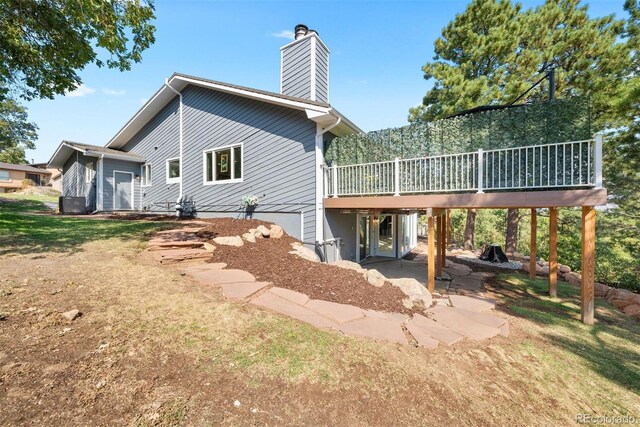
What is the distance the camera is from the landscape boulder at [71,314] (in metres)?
2.71

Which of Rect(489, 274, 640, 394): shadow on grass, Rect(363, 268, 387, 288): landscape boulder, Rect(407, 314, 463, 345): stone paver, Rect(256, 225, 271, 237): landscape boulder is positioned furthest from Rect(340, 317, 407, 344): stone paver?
Rect(256, 225, 271, 237): landscape boulder

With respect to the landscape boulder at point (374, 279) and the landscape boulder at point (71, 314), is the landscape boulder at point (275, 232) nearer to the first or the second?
the landscape boulder at point (374, 279)

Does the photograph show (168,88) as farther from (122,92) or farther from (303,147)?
(303,147)

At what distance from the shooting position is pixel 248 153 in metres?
9.14

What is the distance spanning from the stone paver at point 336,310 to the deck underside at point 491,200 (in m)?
3.43

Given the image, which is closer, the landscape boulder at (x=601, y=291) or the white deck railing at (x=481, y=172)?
the white deck railing at (x=481, y=172)

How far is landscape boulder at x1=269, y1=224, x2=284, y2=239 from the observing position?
7700 millimetres

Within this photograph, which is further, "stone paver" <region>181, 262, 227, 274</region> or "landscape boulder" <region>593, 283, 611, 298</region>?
"landscape boulder" <region>593, 283, 611, 298</region>

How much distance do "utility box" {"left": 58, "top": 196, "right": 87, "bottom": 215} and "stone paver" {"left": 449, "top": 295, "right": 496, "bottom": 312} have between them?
15276 mm

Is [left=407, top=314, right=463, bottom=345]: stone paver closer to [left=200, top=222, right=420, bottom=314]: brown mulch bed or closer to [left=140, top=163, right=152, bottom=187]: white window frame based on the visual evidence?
[left=200, top=222, right=420, bottom=314]: brown mulch bed

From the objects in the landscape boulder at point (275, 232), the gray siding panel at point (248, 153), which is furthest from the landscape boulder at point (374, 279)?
the landscape boulder at point (275, 232)

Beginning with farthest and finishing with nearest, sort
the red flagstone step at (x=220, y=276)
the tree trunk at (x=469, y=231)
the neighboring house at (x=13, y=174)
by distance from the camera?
the neighboring house at (x=13, y=174) → the tree trunk at (x=469, y=231) → the red flagstone step at (x=220, y=276)

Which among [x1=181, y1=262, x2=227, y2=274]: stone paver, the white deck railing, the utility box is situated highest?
the white deck railing

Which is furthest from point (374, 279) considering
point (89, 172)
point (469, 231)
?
point (89, 172)
